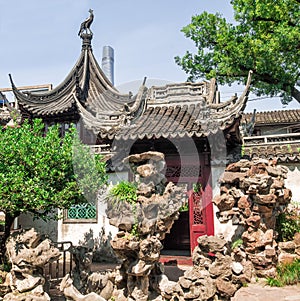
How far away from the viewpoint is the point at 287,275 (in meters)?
6.22

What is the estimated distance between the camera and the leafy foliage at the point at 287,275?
6105 mm

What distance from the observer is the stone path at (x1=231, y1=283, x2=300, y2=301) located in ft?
17.8

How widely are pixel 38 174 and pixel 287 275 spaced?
4780 mm

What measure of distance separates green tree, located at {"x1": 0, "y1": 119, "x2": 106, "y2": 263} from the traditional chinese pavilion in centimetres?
243

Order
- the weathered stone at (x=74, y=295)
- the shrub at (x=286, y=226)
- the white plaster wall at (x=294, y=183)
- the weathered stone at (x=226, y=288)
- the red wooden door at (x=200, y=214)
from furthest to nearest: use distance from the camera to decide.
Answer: the white plaster wall at (x=294, y=183)
the red wooden door at (x=200, y=214)
the shrub at (x=286, y=226)
the weathered stone at (x=226, y=288)
the weathered stone at (x=74, y=295)

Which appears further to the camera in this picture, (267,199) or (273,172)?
(273,172)

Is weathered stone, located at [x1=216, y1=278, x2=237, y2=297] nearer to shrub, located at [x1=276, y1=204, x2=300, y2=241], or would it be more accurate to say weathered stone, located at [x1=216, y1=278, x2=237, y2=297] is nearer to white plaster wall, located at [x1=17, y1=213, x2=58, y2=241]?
shrub, located at [x1=276, y1=204, x2=300, y2=241]

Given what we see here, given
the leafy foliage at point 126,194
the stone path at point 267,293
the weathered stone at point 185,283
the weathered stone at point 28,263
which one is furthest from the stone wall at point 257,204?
the weathered stone at point 28,263

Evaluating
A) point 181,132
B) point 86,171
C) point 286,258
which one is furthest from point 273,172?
point 86,171

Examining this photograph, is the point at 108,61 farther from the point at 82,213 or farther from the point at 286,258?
the point at 286,258

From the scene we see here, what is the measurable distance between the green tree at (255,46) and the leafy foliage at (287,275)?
6.68 metres

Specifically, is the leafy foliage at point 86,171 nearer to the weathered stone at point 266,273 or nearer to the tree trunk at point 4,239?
the tree trunk at point 4,239

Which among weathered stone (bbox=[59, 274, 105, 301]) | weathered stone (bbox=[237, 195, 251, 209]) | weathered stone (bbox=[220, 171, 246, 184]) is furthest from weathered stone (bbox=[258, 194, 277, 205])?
weathered stone (bbox=[59, 274, 105, 301])

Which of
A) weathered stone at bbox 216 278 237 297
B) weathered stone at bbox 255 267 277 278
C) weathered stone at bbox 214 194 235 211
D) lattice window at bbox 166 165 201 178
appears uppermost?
lattice window at bbox 166 165 201 178
